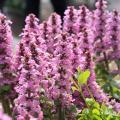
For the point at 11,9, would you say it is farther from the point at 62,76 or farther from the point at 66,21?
the point at 62,76

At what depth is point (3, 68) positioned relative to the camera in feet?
17.6

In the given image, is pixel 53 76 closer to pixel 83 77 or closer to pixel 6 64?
pixel 83 77

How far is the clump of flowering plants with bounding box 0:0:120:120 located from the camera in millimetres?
4805

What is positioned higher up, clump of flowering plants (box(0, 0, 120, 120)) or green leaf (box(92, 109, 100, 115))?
clump of flowering plants (box(0, 0, 120, 120))

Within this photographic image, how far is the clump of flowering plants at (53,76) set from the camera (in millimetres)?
4805

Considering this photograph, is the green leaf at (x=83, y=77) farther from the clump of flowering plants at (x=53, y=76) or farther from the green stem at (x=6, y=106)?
the green stem at (x=6, y=106)

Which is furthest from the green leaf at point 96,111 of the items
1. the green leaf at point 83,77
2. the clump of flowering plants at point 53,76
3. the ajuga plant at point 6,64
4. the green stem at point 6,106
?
the green stem at point 6,106

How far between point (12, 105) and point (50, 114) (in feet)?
1.76

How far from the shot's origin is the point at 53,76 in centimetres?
511

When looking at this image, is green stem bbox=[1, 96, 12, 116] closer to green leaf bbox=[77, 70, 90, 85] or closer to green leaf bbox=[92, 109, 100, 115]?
green leaf bbox=[77, 70, 90, 85]

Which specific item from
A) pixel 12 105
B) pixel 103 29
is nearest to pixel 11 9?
pixel 103 29

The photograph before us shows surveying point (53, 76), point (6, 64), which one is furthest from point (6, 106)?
point (53, 76)

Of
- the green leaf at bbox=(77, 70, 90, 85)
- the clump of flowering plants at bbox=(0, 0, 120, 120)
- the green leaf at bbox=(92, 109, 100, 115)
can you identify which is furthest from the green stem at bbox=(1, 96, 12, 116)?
the green leaf at bbox=(92, 109, 100, 115)

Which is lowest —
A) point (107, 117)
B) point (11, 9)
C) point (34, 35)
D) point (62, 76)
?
point (107, 117)
